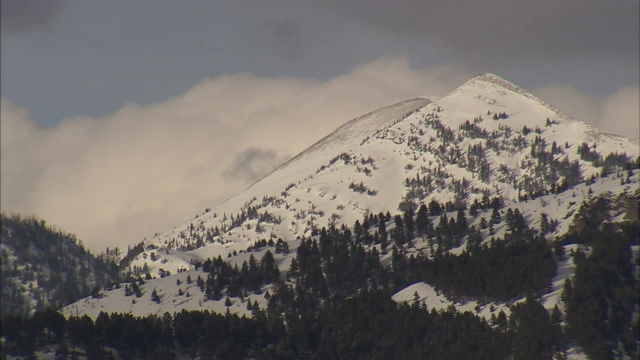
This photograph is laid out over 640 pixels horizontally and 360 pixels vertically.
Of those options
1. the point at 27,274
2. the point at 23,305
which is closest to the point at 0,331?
the point at 27,274

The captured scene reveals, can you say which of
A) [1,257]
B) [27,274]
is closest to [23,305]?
[1,257]

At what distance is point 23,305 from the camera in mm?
179250

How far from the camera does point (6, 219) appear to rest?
198875mm

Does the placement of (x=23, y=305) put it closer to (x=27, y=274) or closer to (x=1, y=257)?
(x=1, y=257)

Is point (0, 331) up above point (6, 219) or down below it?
below

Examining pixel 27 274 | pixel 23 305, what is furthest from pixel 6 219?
pixel 23 305

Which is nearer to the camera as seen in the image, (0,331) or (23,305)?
(23,305)

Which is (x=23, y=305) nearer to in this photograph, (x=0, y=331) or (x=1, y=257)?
(x=1, y=257)

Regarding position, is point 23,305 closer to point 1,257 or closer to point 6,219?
point 1,257

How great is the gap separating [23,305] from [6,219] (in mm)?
23394

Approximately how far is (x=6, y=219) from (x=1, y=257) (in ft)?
63.2

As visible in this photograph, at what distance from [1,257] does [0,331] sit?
2292 centimetres

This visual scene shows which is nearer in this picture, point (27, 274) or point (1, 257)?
point (1, 257)

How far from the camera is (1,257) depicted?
18050 centimetres
